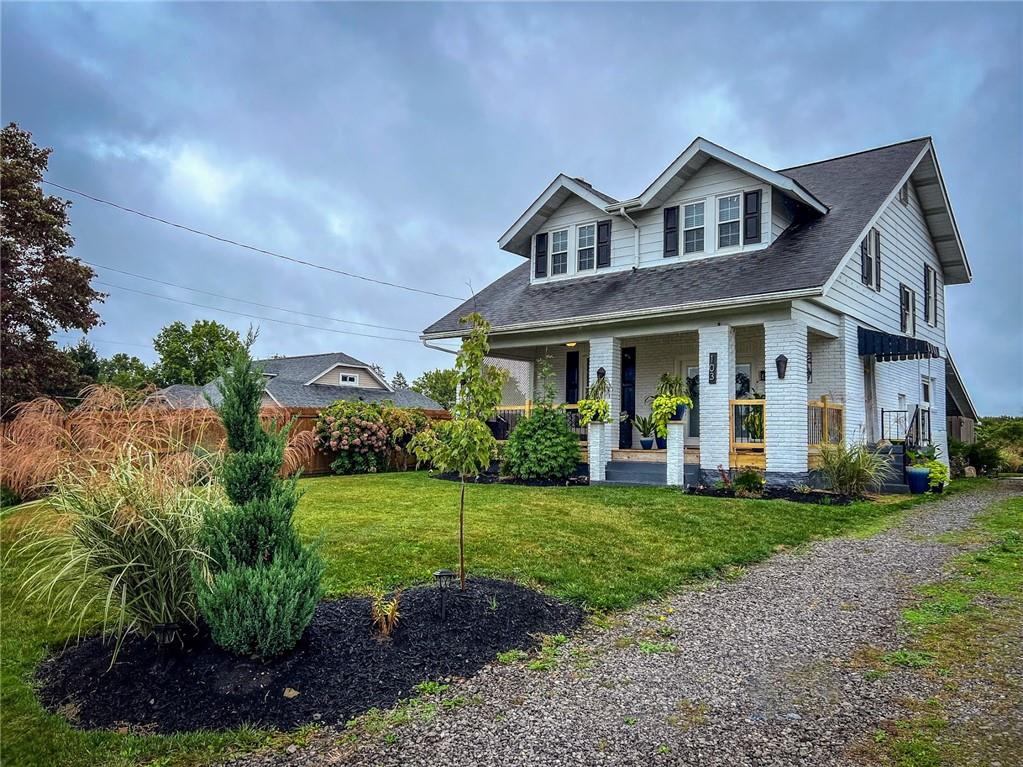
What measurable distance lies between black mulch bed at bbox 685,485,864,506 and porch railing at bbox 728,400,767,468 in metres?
0.72

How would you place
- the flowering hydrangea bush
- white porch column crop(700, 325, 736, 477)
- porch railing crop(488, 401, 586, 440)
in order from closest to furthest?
white porch column crop(700, 325, 736, 477) → porch railing crop(488, 401, 586, 440) → the flowering hydrangea bush

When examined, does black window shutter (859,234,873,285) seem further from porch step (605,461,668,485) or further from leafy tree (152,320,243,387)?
leafy tree (152,320,243,387)

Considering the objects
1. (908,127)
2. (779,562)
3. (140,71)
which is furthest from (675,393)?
(908,127)

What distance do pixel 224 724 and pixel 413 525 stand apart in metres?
4.70

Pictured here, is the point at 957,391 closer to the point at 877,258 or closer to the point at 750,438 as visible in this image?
the point at 877,258

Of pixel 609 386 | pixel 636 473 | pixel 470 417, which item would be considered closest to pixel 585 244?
pixel 609 386

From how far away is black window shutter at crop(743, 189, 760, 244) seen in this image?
12.7 metres

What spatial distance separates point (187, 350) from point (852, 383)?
135 feet

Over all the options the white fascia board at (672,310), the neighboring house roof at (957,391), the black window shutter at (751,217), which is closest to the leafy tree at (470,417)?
the white fascia board at (672,310)

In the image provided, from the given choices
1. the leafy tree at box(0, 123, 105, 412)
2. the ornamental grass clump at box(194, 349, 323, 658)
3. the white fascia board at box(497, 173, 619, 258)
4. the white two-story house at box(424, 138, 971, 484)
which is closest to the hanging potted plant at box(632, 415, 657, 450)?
the white two-story house at box(424, 138, 971, 484)

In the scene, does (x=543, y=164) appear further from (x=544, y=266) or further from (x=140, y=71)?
(x=140, y=71)

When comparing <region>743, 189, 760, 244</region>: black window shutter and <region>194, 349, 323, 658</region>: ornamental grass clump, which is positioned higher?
<region>743, 189, 760, 244</region>: black window shutter

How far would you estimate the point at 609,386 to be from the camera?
42.8 feet

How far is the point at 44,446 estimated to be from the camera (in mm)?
6578
